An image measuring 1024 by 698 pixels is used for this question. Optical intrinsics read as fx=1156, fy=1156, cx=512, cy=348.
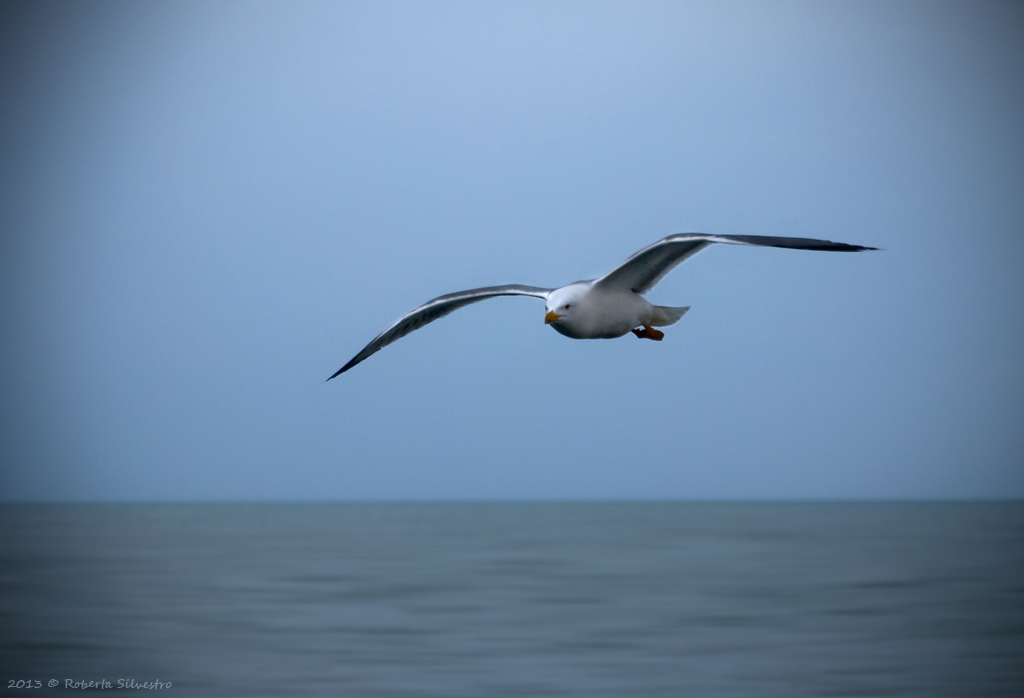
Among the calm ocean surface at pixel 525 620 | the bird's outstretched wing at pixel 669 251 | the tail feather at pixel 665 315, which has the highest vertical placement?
the bird's outstretched wing at pixel 669 251

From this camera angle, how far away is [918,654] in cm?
1523

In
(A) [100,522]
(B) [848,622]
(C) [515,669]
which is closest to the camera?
(C) [515,669]

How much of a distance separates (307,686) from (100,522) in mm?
39209

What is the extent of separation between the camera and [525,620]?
17.5 m

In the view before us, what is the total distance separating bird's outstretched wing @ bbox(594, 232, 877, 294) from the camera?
9961 mm

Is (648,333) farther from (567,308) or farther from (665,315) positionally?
(567,308)

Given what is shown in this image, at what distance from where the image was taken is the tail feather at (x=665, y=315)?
11.7 m

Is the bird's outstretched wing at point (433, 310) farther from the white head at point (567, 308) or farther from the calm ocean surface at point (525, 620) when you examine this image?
the calm ocean surface at point (525, 620)

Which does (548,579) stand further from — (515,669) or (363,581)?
(515,669)

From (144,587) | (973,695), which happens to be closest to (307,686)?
(973,695)

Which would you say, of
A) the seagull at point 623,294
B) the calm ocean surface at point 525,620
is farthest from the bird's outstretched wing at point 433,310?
the calm ocean surface at point 525,620

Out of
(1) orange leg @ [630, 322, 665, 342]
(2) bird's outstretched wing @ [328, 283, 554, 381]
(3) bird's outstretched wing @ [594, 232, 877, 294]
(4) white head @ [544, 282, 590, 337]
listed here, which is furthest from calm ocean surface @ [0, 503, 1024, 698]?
(3) bird's outstretched wing @ [594, 232, 877, 294]

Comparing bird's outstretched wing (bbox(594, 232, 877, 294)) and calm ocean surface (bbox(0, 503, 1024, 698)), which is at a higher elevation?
bird's outstretched wing (bbox(594, 232, 877, 294))

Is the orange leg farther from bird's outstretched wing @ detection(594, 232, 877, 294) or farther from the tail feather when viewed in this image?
bird's outstretched wing @ detection(594, 232, 877, 294)
